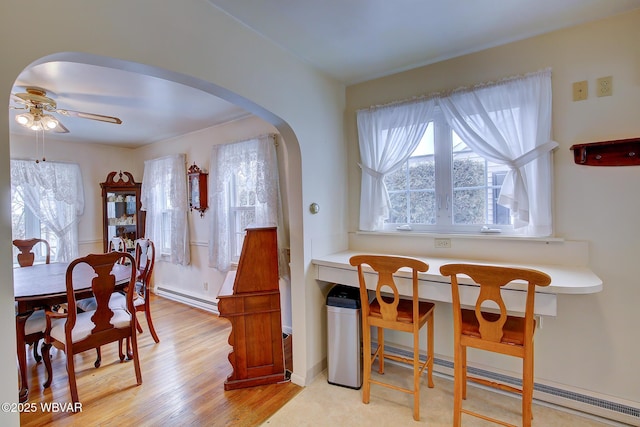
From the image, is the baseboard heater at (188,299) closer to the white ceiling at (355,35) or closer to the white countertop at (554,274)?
the white countertop at (554,274)

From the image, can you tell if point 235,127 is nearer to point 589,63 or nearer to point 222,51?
point 222,51

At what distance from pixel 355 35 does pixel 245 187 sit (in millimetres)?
2046

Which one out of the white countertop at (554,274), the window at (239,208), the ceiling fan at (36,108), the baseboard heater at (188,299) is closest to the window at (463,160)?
the white countertop at (554,274)

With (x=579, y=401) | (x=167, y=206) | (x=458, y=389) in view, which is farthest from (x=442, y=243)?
(x=167, y=206)

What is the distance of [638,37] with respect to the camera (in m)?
1.82

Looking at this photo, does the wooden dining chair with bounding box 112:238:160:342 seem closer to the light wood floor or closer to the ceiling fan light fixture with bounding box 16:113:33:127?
the light wood floor

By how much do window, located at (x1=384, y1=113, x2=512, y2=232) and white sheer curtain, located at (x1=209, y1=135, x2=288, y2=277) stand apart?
1199mm

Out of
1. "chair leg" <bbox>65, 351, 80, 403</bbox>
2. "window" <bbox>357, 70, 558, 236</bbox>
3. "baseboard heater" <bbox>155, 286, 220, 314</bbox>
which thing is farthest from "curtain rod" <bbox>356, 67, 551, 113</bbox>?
"baseboard heater" <bbox>155, 286, 220, 314</bbox>

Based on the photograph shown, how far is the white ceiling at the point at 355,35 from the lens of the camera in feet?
5.72

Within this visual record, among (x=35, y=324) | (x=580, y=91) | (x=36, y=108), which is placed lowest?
(x=35, y=324)

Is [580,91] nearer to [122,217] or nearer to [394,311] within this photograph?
[394,311]

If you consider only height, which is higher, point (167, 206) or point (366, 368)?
point (167, 206)

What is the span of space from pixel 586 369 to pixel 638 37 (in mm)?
2111

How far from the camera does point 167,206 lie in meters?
4.56
